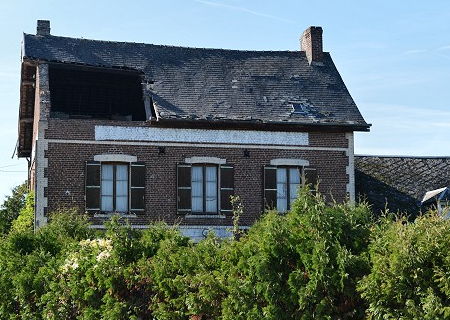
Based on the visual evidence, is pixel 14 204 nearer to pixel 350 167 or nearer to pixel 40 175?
pixel 40 175

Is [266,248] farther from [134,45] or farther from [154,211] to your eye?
[134,45]

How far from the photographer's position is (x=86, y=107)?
2525cm

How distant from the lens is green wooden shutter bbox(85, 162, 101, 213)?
2156 cm

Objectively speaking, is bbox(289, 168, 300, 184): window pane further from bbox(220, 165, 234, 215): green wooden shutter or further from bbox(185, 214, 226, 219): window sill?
bbox(185, 214, 226, 219): window sill

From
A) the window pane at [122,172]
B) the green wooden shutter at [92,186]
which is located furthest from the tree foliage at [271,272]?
the window pane at [122,172]

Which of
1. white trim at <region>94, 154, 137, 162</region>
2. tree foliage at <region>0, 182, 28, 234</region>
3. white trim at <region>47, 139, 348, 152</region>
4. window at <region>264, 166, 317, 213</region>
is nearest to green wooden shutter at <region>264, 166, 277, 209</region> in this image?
window at <region>264, 166, 317, 213</region>

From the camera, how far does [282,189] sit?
23.0 meters

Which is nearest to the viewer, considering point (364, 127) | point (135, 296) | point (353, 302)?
point (353, 302)

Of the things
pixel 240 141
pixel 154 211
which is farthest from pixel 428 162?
pixel 154 211

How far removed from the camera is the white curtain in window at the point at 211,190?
884 inches

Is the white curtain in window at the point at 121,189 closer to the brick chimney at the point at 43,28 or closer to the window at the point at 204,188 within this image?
the window at the point at 204,188

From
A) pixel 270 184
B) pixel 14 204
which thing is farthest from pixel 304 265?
pixel 14 204

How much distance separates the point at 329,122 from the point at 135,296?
14.3 metres

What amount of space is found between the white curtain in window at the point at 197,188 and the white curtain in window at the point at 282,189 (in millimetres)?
2287
